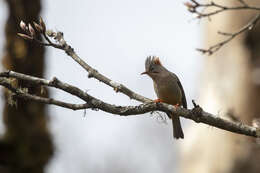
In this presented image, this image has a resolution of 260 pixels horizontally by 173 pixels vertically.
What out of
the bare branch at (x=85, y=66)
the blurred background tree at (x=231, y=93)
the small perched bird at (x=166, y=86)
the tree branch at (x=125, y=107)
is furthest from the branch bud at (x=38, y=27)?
the blurred background tree at (x=231, y=93)

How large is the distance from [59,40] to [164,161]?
18502 mm

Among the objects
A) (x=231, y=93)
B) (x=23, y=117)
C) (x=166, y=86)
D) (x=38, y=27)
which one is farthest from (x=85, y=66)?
(x=231, y=93)

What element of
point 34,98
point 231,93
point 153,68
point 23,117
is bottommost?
point 23,117

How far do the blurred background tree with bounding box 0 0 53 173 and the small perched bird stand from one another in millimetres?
2222

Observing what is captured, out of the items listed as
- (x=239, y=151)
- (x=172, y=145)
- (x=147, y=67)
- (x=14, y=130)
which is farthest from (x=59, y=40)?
(x=172, y=145)

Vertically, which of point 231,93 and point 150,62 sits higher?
point 150,62

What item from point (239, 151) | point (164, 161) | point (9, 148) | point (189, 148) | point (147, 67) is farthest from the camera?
point (164, 161)

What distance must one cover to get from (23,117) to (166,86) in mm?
2986

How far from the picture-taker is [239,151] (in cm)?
1069

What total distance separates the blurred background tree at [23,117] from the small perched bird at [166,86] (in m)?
2.22

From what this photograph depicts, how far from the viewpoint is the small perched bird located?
22.1 ft

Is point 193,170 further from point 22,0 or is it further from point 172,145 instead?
point 172,145

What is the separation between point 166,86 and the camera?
6.75 metres

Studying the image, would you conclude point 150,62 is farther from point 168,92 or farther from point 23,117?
point 23,117
